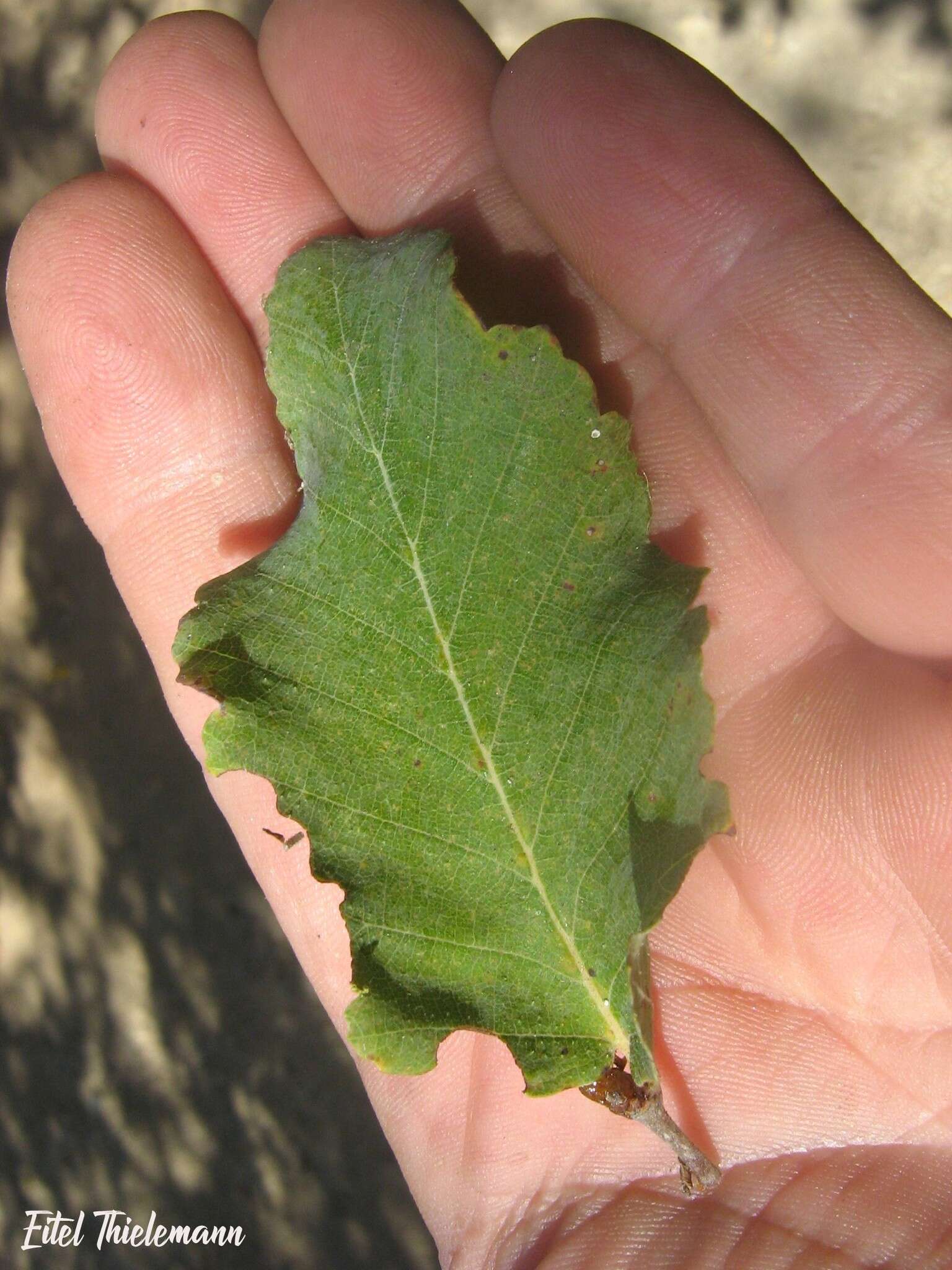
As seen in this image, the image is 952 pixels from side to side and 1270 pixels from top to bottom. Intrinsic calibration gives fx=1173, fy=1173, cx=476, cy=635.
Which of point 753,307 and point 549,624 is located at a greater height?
point 753,307

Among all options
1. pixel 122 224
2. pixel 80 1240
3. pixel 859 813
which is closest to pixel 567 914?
pixel 859 813

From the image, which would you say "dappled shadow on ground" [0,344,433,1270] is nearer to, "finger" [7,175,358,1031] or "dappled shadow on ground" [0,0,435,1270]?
"dappled shadow on ground" [0,0,435,1270]

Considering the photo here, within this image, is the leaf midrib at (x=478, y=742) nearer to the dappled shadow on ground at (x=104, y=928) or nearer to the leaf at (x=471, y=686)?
the leaf at (x=471, y=686)

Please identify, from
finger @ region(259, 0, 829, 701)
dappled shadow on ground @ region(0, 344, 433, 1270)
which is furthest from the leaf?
dappled shadow on ground @ region(0, 344, 433, 1270)

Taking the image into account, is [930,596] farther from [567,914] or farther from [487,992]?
[487,992]

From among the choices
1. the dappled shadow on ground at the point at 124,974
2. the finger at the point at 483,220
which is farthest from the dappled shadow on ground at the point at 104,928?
the finger at the point at 483,220
